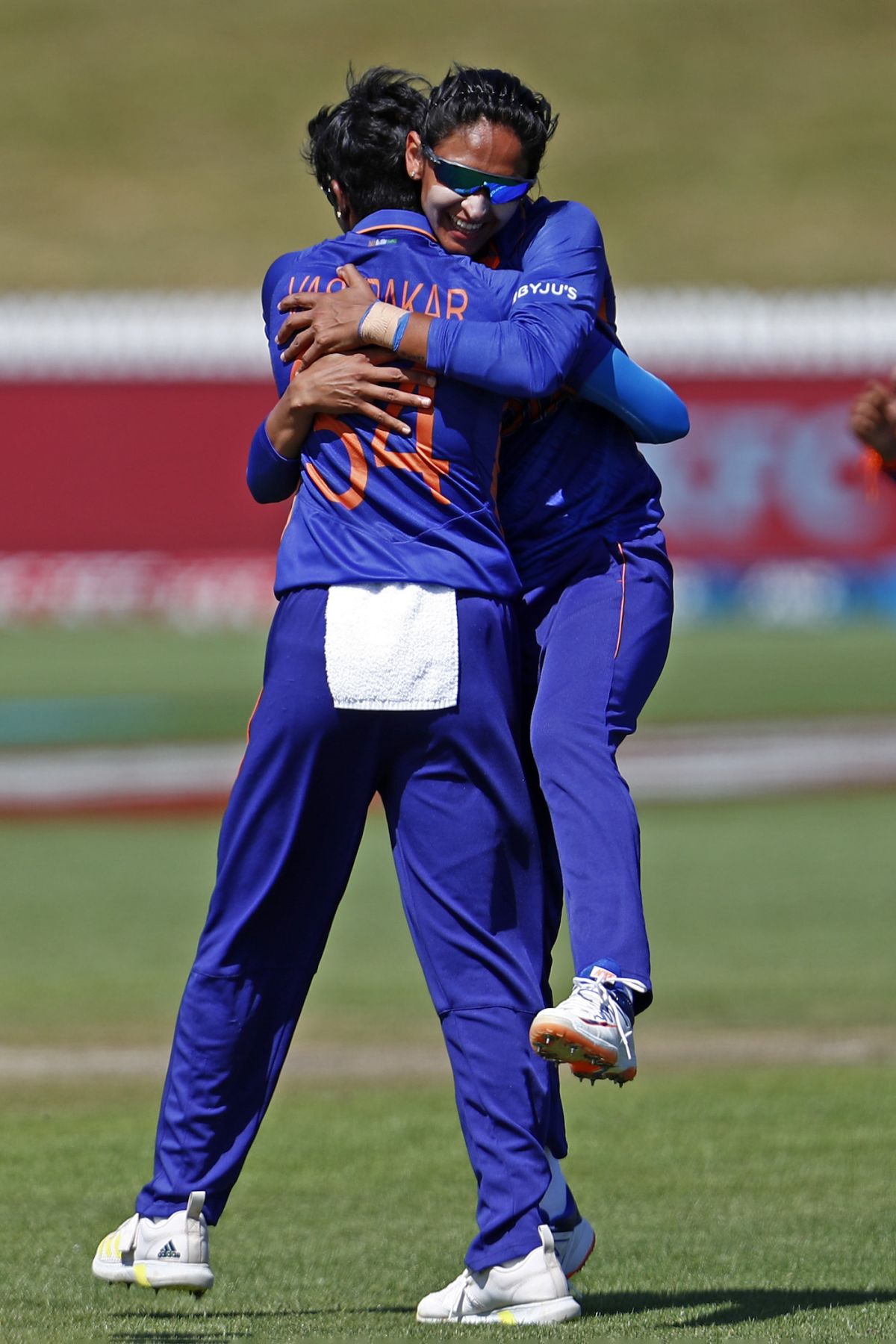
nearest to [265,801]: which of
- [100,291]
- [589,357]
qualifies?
[589,357]

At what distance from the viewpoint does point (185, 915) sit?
1131 cm

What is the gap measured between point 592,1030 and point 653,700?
1758cm

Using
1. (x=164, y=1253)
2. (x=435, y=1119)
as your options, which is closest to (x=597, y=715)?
(x=164, y=1253)

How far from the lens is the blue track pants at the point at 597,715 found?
403cm

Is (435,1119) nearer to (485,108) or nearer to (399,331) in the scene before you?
(399,331)

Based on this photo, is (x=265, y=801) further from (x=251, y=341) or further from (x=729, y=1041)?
(x=251, y=341)

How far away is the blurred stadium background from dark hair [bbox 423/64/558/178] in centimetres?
219

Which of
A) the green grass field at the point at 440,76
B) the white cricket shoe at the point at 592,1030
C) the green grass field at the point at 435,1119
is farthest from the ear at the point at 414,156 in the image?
the green grass field at the point at 440,76

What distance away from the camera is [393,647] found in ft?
13.4

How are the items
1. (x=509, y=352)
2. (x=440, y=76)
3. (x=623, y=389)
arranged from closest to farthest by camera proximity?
(x=509, y=352)
(x=623, y=389)
(x=440, y=76)

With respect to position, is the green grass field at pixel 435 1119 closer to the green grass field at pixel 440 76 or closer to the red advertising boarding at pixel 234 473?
the red advertising boarding at pixel 234 473

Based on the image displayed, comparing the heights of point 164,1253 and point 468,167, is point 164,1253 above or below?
below

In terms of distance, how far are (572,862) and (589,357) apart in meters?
0.95

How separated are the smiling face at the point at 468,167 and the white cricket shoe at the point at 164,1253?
189cm
